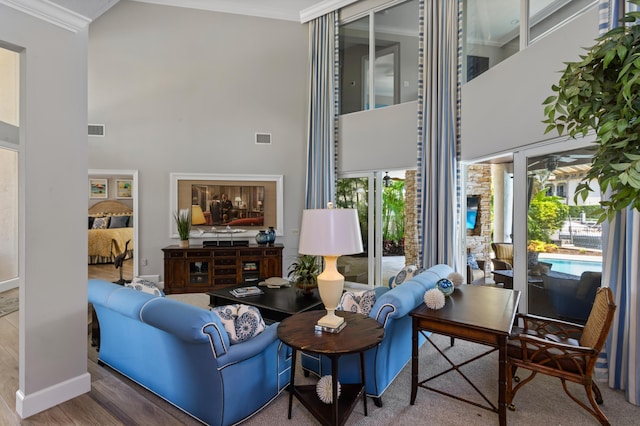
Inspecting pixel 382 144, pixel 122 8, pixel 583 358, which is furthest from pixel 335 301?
pixel 122 8

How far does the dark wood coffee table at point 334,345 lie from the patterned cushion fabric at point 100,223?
812 centimetres

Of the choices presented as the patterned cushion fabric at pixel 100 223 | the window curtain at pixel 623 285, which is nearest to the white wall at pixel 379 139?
the window curtain at pixel 623 285

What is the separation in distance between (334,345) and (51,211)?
2.15 m

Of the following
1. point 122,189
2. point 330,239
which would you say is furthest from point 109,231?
point 330,239

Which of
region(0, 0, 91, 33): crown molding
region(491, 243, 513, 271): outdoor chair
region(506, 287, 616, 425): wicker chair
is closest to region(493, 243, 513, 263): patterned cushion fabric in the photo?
region(491, 243, 513, 271): outdoor chair

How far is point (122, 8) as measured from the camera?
576 cm

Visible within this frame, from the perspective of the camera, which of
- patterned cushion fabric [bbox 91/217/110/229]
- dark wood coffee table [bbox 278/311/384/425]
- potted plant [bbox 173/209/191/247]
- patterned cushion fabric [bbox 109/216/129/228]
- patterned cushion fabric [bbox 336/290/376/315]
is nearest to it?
dark wood coffee table [bbox 278/311/384/425]

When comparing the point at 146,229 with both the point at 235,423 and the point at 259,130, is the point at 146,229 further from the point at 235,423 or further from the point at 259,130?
the point at 235,423

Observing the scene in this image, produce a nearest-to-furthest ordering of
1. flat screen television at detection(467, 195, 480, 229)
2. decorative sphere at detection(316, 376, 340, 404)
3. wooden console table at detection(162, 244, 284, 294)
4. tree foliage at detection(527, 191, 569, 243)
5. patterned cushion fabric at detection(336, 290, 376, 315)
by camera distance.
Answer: decorative sphere at detection(316, 376, 340, 404)
patterned cushion fabric at detection(336, 290, 376, 315)
tree foliage at detection(527, 191, 569, 243)
wooden console table at detection(162, 244, 284, 294)
flat screen television at detection(467, 195, 480, 229)

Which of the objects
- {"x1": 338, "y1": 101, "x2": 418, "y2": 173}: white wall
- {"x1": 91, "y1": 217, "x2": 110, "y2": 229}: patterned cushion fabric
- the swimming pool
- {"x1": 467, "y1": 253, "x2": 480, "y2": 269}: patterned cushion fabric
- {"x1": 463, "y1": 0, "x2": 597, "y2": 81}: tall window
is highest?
{"x1": 463, "y1": 0, "x2": 597, "y2": 81}: tall window

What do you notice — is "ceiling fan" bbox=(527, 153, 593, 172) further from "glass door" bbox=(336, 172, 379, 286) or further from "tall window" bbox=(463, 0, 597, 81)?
"glass door" bbox=(336, 172, 379, 286)

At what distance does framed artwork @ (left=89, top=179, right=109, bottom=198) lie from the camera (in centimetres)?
905

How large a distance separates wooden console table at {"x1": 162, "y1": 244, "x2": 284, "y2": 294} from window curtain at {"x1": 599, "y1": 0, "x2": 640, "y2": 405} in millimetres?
4371

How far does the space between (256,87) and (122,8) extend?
8.27 feet
